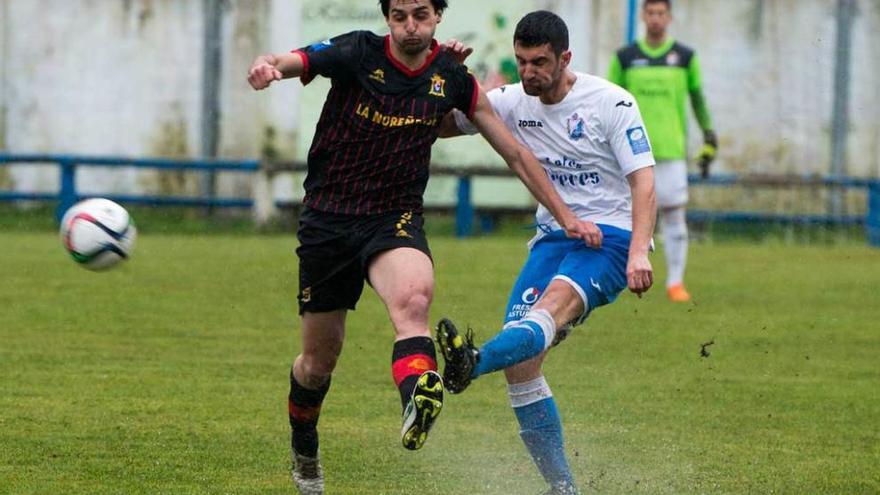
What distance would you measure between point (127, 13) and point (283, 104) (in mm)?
2444

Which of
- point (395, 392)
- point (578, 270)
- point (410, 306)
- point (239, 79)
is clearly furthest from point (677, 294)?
point (239, 79)

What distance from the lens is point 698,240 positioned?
70.3 ft

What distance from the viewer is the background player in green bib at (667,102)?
13523 millimetres

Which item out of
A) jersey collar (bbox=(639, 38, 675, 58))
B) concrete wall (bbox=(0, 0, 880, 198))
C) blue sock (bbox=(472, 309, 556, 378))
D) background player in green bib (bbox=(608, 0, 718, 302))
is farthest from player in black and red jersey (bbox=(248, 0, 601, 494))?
concrete wall (bbox=(0, 0, 880, 198))

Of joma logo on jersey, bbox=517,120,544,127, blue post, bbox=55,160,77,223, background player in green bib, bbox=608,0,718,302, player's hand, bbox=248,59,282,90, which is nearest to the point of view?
player's hand, bbox=248,59,282,90

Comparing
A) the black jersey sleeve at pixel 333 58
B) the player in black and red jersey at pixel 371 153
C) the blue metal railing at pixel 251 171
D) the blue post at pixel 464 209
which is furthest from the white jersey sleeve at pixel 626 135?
the blue post at pixel 464 209

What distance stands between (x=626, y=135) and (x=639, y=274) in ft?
2.11

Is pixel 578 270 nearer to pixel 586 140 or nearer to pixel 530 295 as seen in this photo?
pixel 530 295

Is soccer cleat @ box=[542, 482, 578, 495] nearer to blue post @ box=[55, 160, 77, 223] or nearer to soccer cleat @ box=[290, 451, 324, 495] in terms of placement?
soccer cleat @ box=[290, 451, 324, 495]

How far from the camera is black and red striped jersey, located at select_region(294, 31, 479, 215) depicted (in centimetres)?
645

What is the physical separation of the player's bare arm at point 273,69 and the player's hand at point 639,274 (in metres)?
1.48

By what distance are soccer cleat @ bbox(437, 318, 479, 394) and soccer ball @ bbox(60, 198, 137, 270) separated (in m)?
1.59

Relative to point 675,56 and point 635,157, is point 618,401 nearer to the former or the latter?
point 635,157

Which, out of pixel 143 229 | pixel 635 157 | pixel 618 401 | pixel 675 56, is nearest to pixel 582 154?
pixel 635 157
